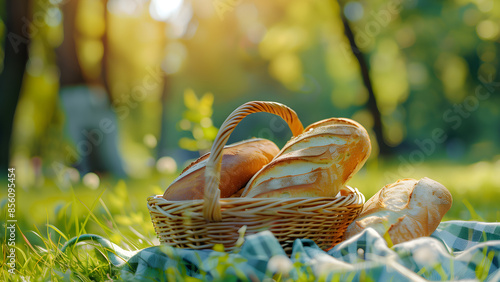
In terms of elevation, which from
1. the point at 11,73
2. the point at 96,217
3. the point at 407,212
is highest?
the point at 11,73

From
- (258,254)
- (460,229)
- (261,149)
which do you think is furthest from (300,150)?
(460,229)

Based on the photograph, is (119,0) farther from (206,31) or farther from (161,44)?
(206,31)

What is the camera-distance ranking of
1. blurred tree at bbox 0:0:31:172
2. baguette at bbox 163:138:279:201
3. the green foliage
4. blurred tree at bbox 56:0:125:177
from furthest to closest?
blurred tree at bbox 56:0:125:177 → blurred tree at bbox 0:0:31:172 → the green foliage → baguette at bbox 163:138:279:201

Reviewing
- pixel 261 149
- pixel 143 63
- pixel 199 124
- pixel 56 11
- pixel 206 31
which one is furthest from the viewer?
pixel 206 31

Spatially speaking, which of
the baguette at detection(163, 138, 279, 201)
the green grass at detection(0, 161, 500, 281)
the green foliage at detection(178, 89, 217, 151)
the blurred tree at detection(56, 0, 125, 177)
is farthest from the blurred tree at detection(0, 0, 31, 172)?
the baguette at detection(163, 138, 279, 201)

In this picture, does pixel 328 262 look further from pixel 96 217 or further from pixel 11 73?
pixel 11 73

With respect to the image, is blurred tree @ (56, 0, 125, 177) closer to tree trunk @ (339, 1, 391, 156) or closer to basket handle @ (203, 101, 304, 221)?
tree trunk @ (339, 1, 391, 156)

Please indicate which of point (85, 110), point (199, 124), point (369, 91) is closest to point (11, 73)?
point (85, 110)
